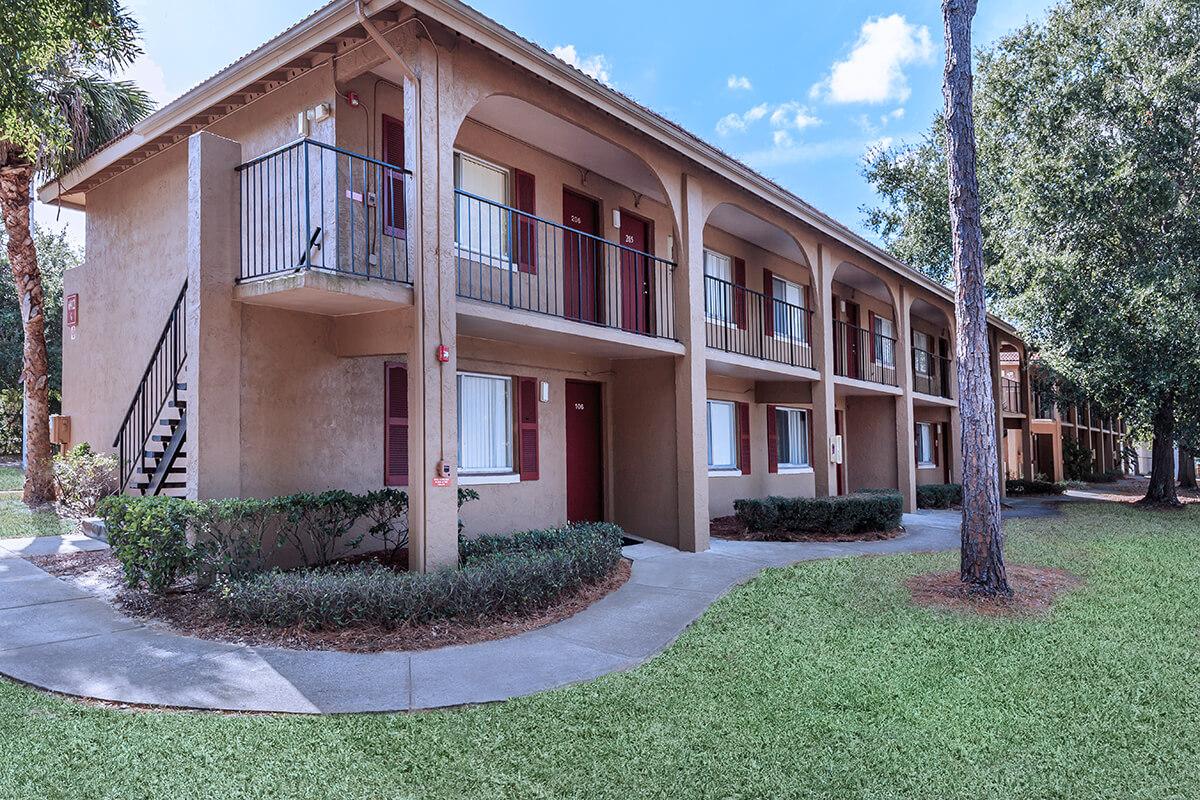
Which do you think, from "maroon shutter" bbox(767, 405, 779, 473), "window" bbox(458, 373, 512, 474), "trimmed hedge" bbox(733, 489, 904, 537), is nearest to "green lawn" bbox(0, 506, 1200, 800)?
"window" bbox(458, 373, 512, 474)

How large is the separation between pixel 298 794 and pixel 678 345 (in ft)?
27.7

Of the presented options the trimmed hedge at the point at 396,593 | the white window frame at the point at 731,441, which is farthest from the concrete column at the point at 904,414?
the trimmed hedge at the point at 396,593

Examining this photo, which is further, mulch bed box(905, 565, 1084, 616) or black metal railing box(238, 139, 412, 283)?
black metal railing box(238, 139, 412, 283)

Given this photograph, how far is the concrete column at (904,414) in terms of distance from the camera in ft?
60.2

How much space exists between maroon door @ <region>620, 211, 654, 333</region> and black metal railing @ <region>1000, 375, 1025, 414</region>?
21633 mm

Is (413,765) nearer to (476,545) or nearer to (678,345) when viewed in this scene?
(476,545)

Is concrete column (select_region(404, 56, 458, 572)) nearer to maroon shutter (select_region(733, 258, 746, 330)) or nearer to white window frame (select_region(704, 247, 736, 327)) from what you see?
white window frame (select_region(704, 247, 736, 327))

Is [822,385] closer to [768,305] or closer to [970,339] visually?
[768,305]

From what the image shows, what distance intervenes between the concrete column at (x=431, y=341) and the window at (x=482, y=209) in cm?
186

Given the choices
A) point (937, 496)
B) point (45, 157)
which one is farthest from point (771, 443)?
point (45, 157)

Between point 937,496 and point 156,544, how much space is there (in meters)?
18.5

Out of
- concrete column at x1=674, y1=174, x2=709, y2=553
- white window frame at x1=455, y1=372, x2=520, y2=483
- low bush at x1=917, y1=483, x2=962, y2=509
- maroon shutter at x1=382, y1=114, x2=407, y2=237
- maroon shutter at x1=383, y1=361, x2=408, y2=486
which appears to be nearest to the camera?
→ maroon shutter at x1=382, y1=114, x2=407, y2=237

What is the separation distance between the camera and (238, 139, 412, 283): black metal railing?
26.2 feet

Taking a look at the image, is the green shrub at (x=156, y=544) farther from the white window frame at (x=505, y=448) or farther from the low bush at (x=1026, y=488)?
the low bush at (x=1026, y=488)
